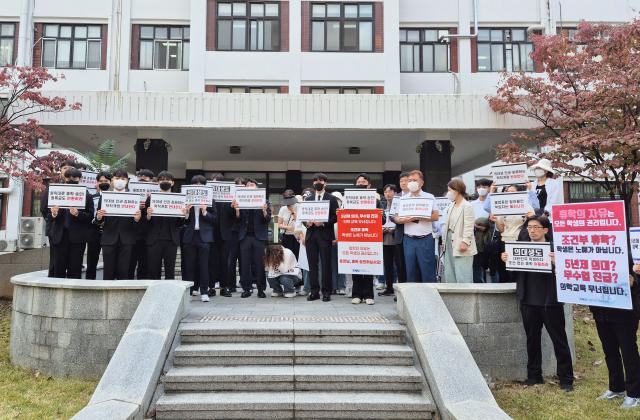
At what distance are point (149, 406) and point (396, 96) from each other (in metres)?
11.4

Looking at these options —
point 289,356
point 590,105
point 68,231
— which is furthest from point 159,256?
point 590,105

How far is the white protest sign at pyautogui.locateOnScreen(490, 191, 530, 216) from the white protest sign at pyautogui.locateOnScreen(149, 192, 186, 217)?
4.83 meters


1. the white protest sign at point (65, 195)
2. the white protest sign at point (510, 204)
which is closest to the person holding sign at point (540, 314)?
the white protest sign at point (510, 204)

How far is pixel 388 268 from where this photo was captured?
9211mm

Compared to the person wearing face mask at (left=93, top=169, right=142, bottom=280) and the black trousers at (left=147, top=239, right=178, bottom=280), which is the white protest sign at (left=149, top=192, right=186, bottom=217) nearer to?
the person wearing face mask at (left=93, top=169, right=142, bottom=280)

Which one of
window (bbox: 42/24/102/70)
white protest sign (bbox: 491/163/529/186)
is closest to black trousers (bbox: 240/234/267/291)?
white protest sign (bbox: 491/163/529/186)

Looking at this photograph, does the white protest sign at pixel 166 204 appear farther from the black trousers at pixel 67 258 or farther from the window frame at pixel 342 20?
the window frame at pixel 342 20

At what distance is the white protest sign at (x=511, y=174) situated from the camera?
8.17 metres

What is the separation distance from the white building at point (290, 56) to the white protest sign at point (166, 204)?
27.1 feet

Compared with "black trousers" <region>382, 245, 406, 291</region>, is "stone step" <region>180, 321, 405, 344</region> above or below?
below

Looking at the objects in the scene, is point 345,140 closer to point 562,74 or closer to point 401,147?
point 401,147

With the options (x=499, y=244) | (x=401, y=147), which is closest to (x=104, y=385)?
(x=499, y=244)

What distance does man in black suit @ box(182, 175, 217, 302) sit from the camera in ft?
26.8

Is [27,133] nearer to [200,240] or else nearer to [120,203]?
[120,203]
